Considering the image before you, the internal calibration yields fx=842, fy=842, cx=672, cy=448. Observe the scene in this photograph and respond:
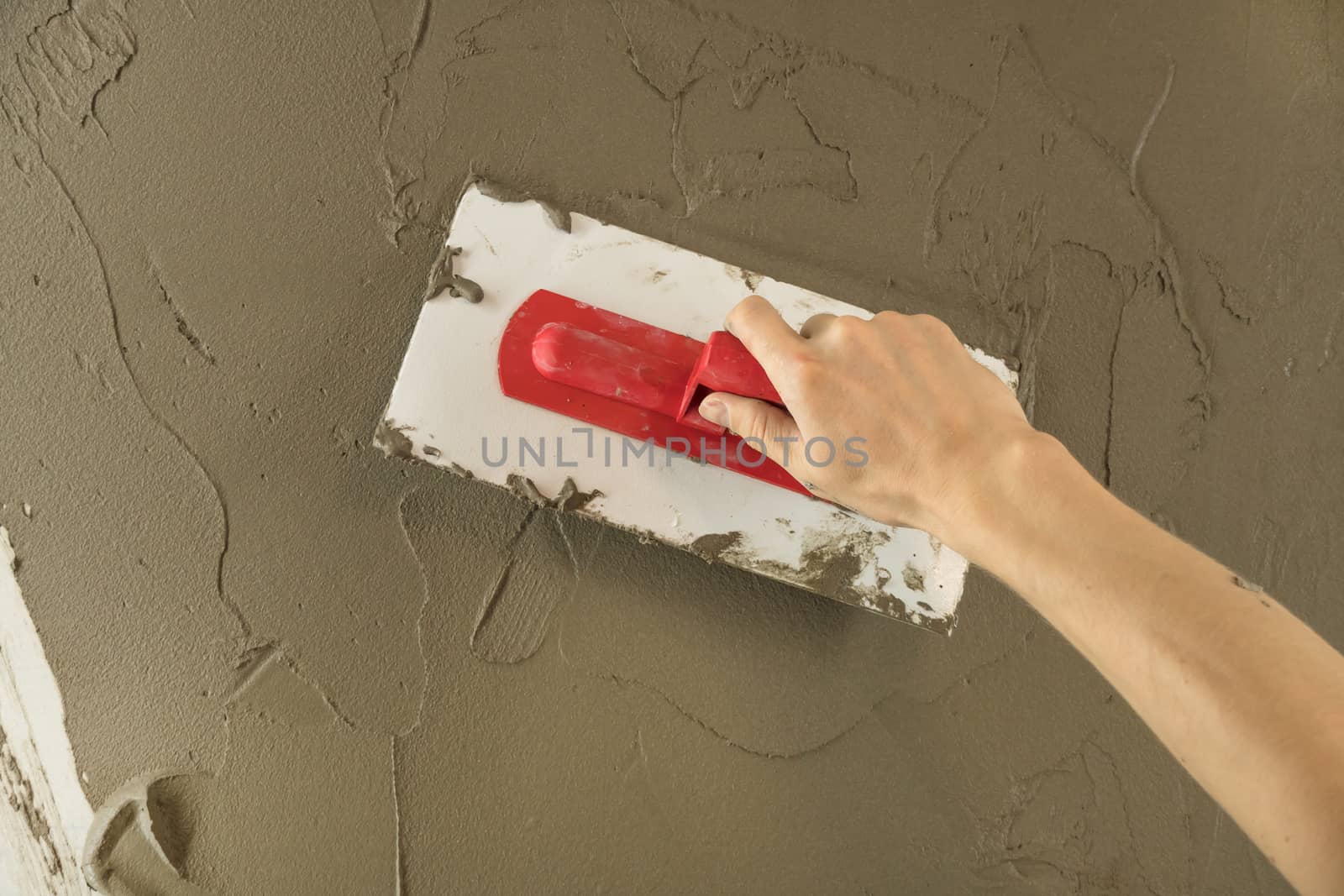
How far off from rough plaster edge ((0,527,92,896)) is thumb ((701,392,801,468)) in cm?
108

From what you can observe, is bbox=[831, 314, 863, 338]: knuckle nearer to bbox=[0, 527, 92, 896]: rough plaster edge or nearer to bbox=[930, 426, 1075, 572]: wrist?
bbox=[930, 426, 1075, 572]: wrist

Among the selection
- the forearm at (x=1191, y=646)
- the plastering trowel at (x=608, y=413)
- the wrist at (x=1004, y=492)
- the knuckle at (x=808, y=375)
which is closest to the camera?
the forearm at (x=1191, y=646)

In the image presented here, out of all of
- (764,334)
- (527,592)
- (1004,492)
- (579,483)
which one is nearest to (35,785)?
(527,592)

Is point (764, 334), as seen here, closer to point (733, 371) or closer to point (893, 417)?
point (733, 371)

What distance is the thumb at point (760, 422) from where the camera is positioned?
108 centimetres

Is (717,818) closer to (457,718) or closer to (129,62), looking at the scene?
(457,718)

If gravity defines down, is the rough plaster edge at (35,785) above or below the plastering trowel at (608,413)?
below

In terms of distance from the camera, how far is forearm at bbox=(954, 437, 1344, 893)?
0.71 meters

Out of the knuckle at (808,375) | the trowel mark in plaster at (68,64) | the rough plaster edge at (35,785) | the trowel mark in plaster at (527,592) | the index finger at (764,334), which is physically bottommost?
the rough plaster edge at (35,785)

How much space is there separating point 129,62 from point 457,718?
3.78ft

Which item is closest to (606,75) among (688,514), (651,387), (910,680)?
(651,387)

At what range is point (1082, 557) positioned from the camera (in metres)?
0.85

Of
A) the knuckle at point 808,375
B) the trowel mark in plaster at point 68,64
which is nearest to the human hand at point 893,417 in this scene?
the knuckle at point 808,375

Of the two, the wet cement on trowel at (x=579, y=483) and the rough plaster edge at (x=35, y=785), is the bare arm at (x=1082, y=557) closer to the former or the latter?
the wet cement on trowel at (x=579, y=483)
